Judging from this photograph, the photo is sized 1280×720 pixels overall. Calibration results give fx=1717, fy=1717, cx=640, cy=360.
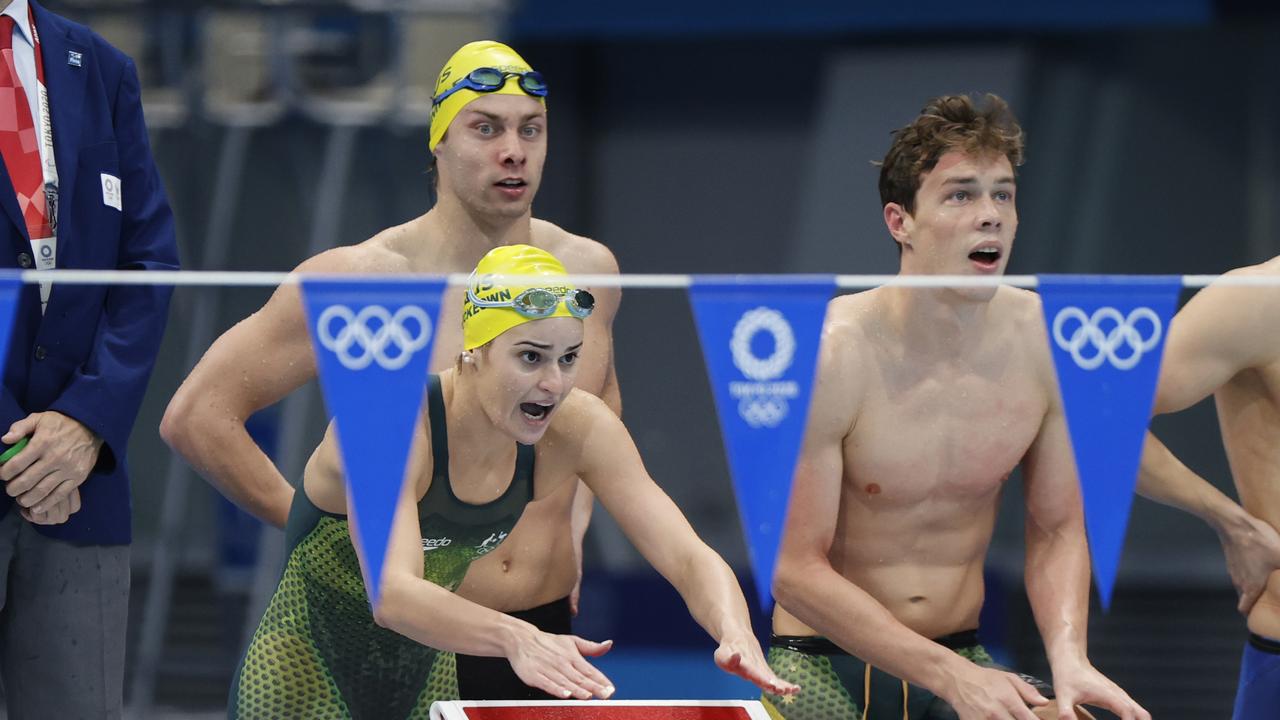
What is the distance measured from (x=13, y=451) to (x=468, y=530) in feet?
3.16

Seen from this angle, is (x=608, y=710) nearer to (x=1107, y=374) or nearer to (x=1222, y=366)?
(x=1107, y=374)

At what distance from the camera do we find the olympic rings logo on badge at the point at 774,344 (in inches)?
131

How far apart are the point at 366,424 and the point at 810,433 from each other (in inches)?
42.1

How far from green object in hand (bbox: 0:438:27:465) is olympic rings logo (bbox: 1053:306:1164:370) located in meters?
2.07

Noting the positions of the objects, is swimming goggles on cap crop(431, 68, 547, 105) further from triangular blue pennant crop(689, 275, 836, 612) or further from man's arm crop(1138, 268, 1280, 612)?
man's arm crop(1138, 268, 1280, 612)

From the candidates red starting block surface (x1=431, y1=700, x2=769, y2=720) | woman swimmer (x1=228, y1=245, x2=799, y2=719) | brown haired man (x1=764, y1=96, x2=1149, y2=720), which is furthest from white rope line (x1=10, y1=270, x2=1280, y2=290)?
red starting block surface (x1=431, y1=700, x2=769, y2=720)

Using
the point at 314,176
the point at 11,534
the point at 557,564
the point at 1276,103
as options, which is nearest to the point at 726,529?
the point at 314,176

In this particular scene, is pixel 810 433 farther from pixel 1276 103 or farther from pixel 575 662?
pixel 1276 103

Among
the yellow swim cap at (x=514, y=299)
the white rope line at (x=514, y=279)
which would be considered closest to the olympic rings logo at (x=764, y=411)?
the white rope line at (x=514, y=279)

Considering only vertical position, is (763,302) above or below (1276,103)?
below

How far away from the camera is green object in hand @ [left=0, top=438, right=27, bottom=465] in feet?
11.2

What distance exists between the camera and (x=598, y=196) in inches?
433

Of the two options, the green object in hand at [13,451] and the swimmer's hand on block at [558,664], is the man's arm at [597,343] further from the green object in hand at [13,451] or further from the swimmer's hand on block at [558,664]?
the green object in hand at [13,451]

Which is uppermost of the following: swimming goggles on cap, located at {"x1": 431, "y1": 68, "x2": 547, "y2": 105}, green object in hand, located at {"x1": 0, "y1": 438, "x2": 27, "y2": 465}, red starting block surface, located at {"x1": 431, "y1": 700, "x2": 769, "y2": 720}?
swimming goggles on cap, located at {"x1": 431, "y1": 68, "x2": 547, "y2": 105}
